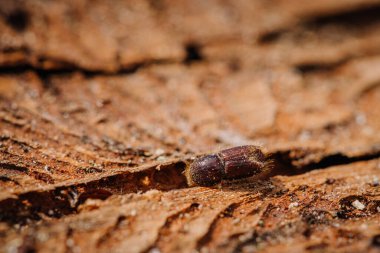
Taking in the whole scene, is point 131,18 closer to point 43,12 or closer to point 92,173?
point 43,12

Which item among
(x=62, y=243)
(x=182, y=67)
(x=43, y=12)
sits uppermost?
(x=43, y=12)

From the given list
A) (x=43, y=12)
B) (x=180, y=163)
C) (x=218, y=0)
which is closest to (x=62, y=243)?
(x=180, y=163)

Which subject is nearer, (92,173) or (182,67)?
(92,173)

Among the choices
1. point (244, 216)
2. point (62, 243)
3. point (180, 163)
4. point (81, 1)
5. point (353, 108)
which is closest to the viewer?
point (62, 243)

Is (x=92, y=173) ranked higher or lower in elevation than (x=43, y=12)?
lower

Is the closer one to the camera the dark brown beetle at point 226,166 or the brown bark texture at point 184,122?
the brown bark texture at point 184,122
